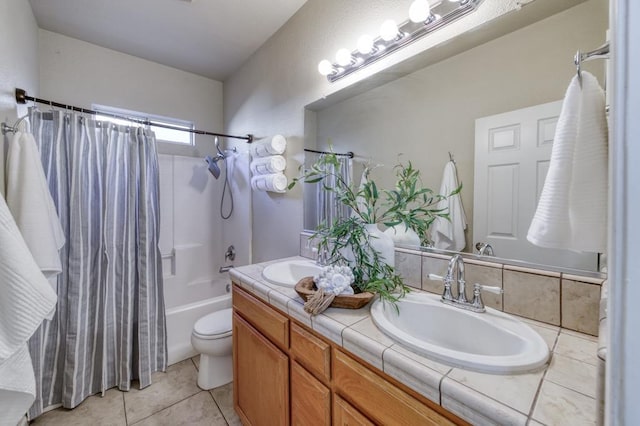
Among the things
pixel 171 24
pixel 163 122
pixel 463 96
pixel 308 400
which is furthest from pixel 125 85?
pixel 308 400

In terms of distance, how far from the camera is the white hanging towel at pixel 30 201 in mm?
1285

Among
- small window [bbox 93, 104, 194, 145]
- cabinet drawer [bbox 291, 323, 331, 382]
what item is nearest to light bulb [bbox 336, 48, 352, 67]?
cabinet drawer [bbox 291, 323, 331, 382]

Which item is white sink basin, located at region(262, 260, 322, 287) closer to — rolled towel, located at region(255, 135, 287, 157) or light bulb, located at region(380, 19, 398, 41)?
rolled towel, located at region(255, 135, 287, 157)

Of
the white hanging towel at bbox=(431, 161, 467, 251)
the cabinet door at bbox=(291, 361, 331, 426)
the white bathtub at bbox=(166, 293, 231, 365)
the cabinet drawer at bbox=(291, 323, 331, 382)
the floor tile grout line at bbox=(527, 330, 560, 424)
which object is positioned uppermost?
the white hanging towel at bbox=(431, 161, 467, 251)

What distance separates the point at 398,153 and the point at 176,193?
2.34 metres

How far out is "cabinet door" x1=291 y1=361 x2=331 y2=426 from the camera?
91 centimetres

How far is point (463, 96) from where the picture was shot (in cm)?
111

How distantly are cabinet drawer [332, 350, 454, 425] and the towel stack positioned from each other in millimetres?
1372

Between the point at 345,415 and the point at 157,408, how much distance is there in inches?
58.9

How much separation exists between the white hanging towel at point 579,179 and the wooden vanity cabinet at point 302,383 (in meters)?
0.49

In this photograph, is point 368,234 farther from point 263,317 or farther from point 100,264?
point 100,264

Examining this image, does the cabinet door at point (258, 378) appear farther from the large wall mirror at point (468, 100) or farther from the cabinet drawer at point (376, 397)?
the large wall mirror at point (468, 100)

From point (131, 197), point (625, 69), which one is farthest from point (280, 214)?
point (625, 69)

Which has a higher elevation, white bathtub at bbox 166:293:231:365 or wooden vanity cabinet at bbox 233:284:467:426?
wooden vanity cabinet at bbox 233:284:467:426
